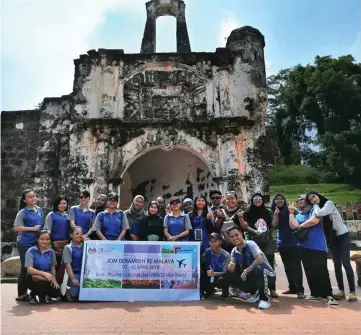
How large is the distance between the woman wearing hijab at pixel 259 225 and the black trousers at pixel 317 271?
57cm

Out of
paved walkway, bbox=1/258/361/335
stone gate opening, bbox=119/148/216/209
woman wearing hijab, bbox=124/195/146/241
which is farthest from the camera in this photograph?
stone gate opening, bbox=119/148/216/209

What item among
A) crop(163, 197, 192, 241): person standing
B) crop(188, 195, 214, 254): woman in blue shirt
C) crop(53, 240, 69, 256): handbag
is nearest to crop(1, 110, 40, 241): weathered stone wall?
crop(53, 240, 69, 256): handbag

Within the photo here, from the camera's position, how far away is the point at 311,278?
19.3 feet

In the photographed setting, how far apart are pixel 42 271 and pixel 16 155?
7.70 meters

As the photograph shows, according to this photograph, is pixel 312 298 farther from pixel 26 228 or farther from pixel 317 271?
pixel 26 228

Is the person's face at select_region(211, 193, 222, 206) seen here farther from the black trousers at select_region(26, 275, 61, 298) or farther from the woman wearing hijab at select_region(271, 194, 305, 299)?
the black trousers at select_region(26, 275, 61, 298)

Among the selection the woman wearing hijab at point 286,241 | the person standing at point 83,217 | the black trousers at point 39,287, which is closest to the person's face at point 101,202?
the person standing at point 83,217

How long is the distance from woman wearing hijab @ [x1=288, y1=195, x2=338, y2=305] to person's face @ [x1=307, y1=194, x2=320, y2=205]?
115 millimetres

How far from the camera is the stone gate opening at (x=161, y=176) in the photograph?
13742 millimetres

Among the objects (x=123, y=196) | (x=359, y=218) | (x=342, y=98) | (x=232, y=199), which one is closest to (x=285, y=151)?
(x=342, y=98)

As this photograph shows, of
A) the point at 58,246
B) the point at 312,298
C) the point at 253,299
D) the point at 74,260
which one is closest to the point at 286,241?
the point at 312,298

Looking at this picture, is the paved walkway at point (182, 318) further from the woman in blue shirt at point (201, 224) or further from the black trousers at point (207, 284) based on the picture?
the woman in blue shirt at point (201, 224)

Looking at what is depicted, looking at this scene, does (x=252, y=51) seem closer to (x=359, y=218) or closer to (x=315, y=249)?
(x=315, y=249)

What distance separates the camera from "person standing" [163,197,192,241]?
20.5ft
